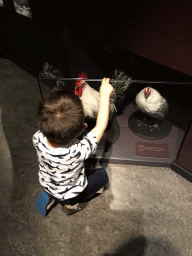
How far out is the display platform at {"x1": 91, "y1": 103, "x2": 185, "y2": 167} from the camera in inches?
63.5

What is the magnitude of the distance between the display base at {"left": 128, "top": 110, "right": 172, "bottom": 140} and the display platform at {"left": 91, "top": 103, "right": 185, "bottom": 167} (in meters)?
0.03

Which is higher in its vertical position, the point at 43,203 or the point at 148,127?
the point at 148,127

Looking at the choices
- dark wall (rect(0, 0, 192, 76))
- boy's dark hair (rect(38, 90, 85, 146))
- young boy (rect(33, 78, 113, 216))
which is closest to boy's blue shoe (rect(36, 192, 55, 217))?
young boy (rect(33, 78, 113, 216))

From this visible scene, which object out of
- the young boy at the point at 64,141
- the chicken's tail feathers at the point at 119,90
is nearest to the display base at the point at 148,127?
the chicken's tail feathers at the point at 119,90

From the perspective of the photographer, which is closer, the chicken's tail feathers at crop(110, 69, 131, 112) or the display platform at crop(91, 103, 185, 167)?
the chicken's tail feathers at crop(110, 69, 131, 112)

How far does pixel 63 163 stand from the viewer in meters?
0.88

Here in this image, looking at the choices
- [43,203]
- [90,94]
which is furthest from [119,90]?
[43,203]

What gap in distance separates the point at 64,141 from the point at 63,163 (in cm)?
12

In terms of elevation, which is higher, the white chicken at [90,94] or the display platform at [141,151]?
the white chicken at [90,94]

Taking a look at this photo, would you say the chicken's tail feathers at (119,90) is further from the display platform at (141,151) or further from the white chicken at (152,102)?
the display platform at (141,151)

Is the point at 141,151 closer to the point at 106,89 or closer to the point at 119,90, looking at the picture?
the point at 119,90

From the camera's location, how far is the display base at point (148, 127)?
169 cm

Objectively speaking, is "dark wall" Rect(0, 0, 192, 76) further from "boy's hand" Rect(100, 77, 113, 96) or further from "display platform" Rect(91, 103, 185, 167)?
"display platform" Rect(91, 103, 185, 167)

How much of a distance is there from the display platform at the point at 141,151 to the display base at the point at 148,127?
0.10ft
